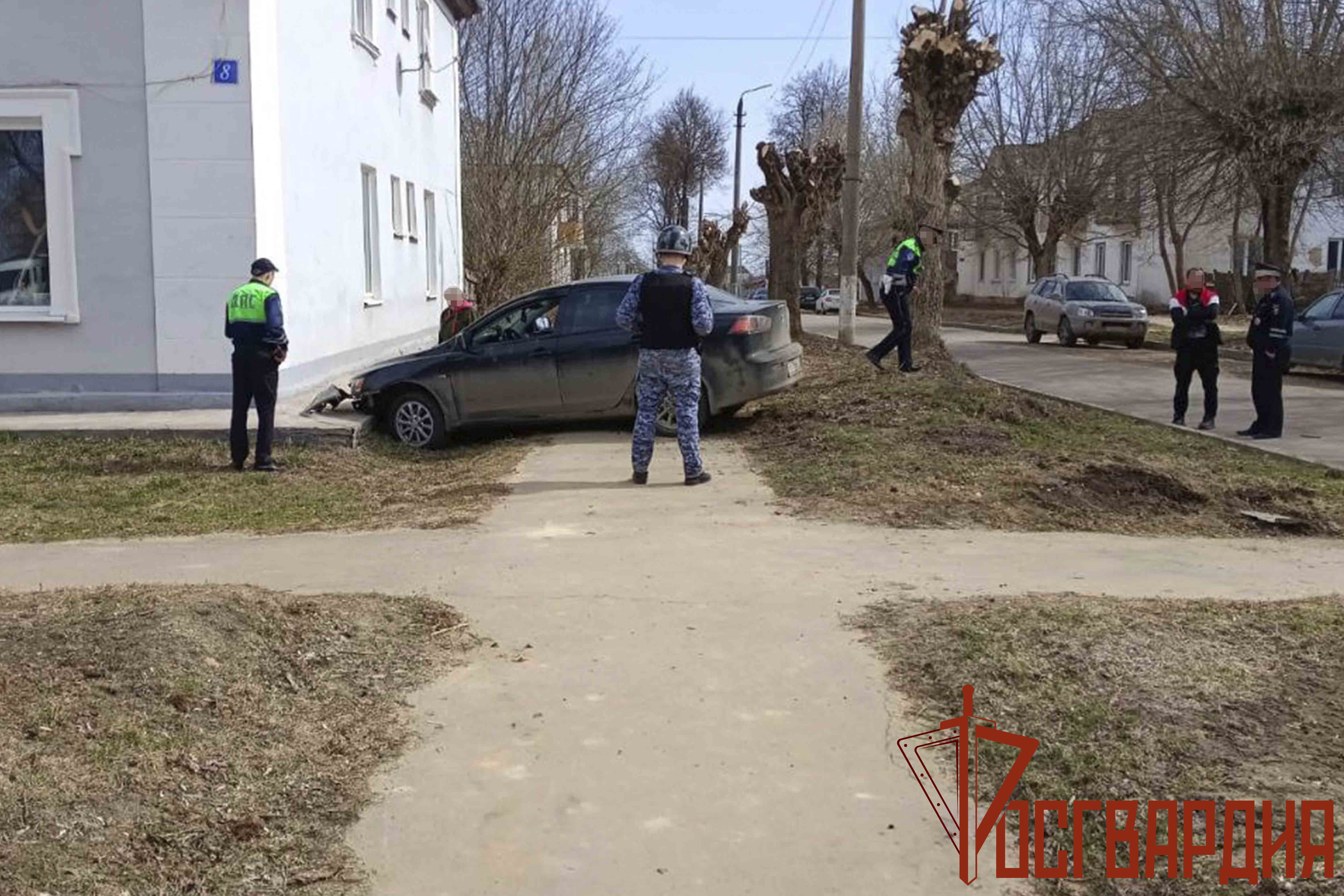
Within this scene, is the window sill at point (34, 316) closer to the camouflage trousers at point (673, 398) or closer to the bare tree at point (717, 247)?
the camouflage trousers at point (673, 398)

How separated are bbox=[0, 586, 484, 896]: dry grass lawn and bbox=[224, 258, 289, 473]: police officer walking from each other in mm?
4459

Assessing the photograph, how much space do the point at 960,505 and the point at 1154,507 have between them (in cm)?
136

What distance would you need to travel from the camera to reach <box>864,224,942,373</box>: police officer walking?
1436cm

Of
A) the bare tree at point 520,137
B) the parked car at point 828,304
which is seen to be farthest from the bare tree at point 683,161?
the bare tree at point 520,137

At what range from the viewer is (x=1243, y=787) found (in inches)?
149

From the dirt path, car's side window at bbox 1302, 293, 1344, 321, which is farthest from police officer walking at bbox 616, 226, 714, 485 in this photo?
car's side window at bbox 1302, 293, 1344, 321

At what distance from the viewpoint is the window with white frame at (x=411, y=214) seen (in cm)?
2016

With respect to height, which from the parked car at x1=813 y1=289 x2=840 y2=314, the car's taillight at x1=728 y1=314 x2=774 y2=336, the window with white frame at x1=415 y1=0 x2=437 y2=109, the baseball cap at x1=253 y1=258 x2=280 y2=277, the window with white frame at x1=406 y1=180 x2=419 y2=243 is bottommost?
the car's taillight at x1=728 y1=314 x2=774 y2=336

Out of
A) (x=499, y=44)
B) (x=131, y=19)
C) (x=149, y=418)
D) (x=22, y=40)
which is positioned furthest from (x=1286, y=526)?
(x=499, y=44)

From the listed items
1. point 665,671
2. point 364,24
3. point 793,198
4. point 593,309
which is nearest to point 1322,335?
point 793,198

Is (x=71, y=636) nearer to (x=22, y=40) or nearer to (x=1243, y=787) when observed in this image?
(x=1243, y=787)

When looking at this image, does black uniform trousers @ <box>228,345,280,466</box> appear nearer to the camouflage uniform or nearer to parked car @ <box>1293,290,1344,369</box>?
the camouflage uniform

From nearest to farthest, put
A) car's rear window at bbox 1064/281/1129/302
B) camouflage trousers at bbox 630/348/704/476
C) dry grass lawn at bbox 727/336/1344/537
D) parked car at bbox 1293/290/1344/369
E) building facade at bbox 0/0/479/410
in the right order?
1. dry grass lawn at bbox 727/336/1344/537
2. camouflage trousers at bbox 630/348/704/476
3. building facade at bbox 0/0/479/410
4. parked car at bbox 1293/290/1344/369
5. car's rear window at bbox 1064/281/1129/302

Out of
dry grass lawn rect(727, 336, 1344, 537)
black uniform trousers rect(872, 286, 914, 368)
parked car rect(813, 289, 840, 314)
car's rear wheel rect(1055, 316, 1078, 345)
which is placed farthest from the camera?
parked car rect(813, 289, 840, 314)
